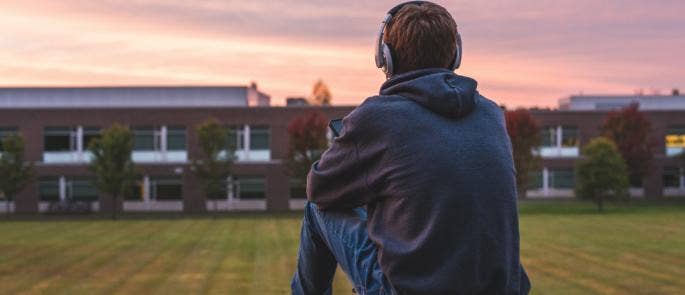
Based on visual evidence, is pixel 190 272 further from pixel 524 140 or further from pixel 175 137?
pixel 175 137

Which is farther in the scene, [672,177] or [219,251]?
[672,177]

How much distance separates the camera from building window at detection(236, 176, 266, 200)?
62625 millimetres

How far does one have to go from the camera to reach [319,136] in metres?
55.5

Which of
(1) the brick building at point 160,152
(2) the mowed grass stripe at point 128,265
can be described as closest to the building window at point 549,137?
(1) the brick building at point 160,152

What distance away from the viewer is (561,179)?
225 ft

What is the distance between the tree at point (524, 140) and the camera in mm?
56344

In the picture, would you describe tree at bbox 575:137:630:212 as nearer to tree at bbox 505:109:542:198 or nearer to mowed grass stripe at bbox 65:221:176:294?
tree at bbox 505:109:542:198

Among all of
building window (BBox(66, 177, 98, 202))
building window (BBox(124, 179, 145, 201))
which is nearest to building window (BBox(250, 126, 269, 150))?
building window (BBox(124, 179, 145, 201))

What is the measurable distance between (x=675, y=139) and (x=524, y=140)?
17.2 metres

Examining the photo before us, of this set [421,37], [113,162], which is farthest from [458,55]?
[113,162]

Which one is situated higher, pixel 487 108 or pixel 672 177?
pixel 487 108

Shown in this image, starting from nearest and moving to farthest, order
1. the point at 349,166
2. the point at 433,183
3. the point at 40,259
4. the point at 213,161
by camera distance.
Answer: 1. the point at 433,183
2. the point at 349,166
3. the point at 40,259
4. the point at 213,161

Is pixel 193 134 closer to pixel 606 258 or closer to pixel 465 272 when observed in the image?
pixel 606 258

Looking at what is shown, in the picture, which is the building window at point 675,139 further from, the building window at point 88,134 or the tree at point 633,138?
the building window at point 88,134
